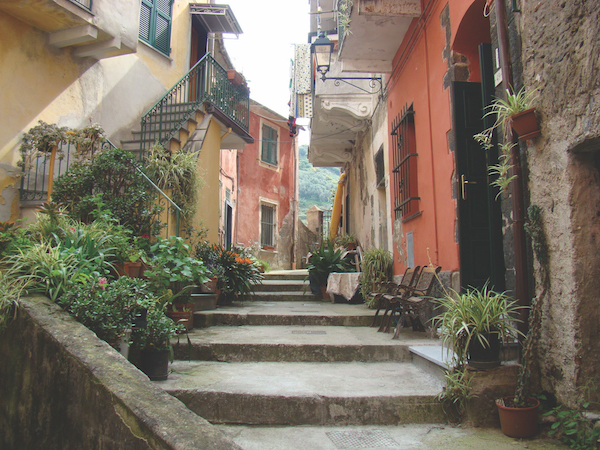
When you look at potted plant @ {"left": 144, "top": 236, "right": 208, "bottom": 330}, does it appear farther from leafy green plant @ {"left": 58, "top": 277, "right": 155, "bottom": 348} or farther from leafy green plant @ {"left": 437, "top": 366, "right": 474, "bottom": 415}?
leafy green plant @ {"left": 437, "top": 366, "right": 474, "bottom": 415}

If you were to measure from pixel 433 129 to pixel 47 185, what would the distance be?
5712 millimetres

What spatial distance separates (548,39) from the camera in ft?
9.10

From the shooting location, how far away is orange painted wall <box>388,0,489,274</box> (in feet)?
14.5

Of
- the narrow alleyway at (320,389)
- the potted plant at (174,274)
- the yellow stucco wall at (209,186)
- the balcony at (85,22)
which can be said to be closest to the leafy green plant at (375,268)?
the narrow alleyway at (320,389)

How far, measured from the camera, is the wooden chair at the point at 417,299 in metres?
4.48

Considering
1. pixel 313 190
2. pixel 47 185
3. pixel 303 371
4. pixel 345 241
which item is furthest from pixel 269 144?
pixel 313 190

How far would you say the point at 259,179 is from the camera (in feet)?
52.9

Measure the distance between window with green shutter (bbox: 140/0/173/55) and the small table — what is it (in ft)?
21.8

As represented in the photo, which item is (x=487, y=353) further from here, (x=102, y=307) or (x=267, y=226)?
(x=267, y=226)

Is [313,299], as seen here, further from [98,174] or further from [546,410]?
[546,410]

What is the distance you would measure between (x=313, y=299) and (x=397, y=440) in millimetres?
5260

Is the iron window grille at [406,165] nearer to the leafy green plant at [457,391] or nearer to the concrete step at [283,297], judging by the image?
the concrete step at [283,297]

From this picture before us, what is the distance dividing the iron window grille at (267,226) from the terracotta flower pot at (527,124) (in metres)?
13.2

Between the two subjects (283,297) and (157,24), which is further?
(157,24)
